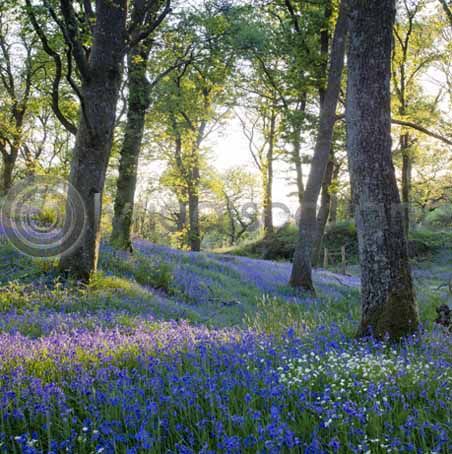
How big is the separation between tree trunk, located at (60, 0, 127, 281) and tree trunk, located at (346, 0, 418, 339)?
4.93 metres

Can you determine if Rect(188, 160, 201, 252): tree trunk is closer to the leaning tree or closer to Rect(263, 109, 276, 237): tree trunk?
Rect(263, 109, 276, 237): tree trunk

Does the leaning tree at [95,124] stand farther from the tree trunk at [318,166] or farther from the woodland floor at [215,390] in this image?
the tree trunk at [318,166]

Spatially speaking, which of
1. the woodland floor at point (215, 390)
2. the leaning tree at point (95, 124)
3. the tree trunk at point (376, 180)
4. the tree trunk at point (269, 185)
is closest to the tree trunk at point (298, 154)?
the tree trunk at point (269, 185)

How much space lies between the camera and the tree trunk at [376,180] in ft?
17.3

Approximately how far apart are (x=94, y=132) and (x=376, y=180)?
5.47m

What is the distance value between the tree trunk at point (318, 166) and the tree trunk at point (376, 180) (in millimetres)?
7679

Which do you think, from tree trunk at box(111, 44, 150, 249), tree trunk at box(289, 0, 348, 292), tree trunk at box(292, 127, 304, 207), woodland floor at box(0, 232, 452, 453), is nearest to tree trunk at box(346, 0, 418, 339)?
woodland floor at box(0, 232, 452, 453)

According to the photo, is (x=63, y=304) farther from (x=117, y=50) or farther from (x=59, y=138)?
(x=59, y=138)

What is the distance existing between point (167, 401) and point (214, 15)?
1362 centimetres

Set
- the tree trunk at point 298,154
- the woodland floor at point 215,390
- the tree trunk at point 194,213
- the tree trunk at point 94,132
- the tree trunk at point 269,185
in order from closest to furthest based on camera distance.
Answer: the woodland floor at point 215,390, the tree trunk at point 94,132, the tree trunk at point 298,154, the tree trunk at point 194,213, the tree trunk at point 269,185

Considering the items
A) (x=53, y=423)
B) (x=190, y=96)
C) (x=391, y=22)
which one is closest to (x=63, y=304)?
(x=53, y=423)

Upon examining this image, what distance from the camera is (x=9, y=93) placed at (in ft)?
98.0

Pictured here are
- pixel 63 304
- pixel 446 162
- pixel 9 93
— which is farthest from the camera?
pixel 446 162

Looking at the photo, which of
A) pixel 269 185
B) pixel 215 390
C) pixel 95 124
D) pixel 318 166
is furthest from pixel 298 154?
pixel 215 390
